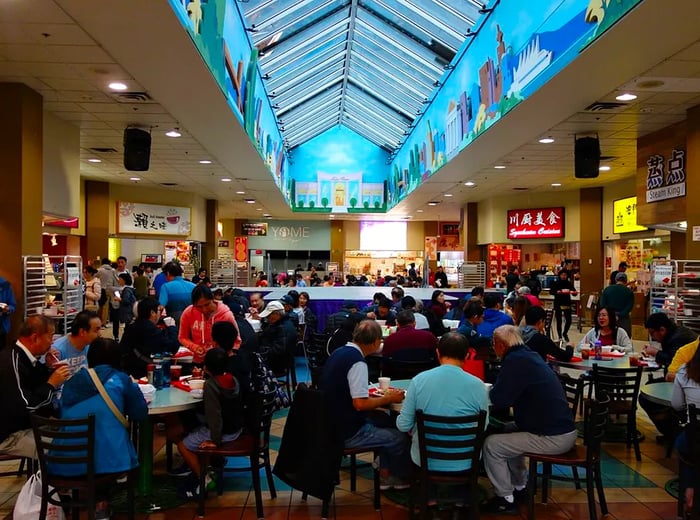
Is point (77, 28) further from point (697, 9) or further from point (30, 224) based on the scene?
point (697, 9)

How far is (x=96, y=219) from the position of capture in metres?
14.2

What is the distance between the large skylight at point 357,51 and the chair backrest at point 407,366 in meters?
5.75

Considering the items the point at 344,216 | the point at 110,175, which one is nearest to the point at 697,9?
the point at 110,175

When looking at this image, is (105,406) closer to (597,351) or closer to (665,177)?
(597,351)

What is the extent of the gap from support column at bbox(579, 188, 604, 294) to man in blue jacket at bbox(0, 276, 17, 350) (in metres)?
12.9

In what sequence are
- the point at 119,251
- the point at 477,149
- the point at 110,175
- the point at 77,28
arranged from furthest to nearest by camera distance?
the point at 119,251 < the point at 110,175 < the point at 477,149 < the point at 77,28

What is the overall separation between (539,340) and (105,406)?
3685mm

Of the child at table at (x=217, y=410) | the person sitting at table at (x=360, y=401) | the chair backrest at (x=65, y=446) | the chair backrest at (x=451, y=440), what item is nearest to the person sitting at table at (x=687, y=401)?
the chair backrest at (x=451, y=440)

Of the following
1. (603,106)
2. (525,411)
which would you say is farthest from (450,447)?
(603,106)

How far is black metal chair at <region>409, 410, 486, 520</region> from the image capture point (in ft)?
11.4

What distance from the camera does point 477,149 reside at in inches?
410

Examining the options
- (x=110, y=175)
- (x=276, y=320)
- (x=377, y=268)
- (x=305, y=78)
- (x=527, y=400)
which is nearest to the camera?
(x=527, y=400)

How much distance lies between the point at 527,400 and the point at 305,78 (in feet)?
39.5

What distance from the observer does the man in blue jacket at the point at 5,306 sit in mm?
6594
